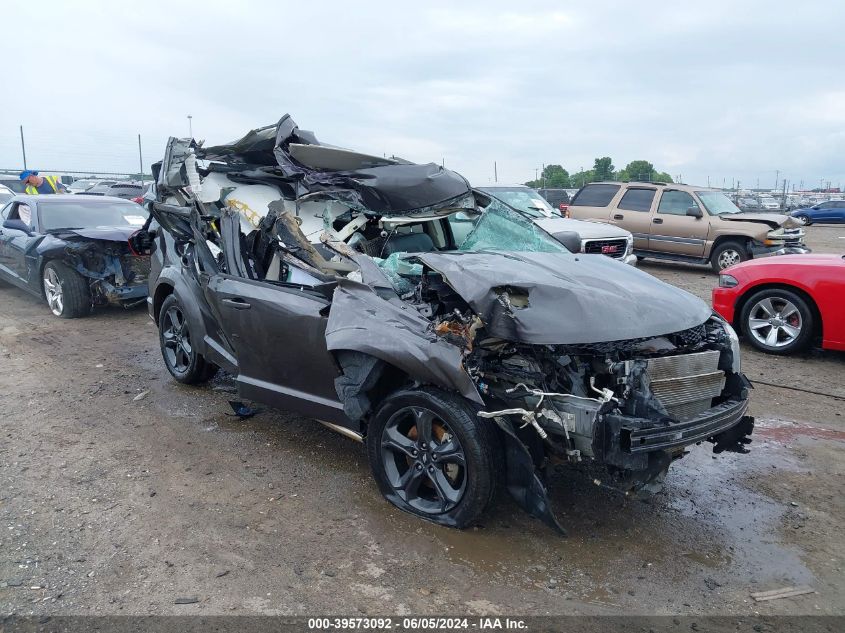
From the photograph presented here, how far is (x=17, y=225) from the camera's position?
373 inches

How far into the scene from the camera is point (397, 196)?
456 cm

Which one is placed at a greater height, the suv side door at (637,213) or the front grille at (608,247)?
the suv side door at (637,213)

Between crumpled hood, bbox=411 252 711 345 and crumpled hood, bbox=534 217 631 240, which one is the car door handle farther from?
crumpled hood, bbox=534 217 631 240

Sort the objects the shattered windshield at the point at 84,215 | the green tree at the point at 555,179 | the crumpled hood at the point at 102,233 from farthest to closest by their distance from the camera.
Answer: the green tree at the point at 555,179
the shattered windshield at the point at 84,215
the crumpled hood at the point at 102,233

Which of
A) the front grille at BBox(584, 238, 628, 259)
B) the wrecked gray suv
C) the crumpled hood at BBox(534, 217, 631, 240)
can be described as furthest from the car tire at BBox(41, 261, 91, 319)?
Result: the front grille at BBox(584, 238, 628, 259)

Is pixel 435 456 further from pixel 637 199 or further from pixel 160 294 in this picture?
pixel 637 199

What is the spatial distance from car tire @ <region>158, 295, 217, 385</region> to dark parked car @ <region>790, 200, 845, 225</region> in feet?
107

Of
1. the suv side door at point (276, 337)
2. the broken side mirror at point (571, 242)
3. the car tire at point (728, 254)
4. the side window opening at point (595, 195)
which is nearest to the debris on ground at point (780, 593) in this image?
the suv side door at point (276, 337)

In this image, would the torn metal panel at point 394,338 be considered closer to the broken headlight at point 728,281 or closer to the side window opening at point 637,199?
the broken headlight at point 728,281

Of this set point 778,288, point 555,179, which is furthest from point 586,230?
point 555,179

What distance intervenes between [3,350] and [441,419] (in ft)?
19.7

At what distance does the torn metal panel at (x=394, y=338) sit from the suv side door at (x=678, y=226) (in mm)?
11006

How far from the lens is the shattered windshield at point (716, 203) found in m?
13.2

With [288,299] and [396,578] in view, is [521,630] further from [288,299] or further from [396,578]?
[288,299]
